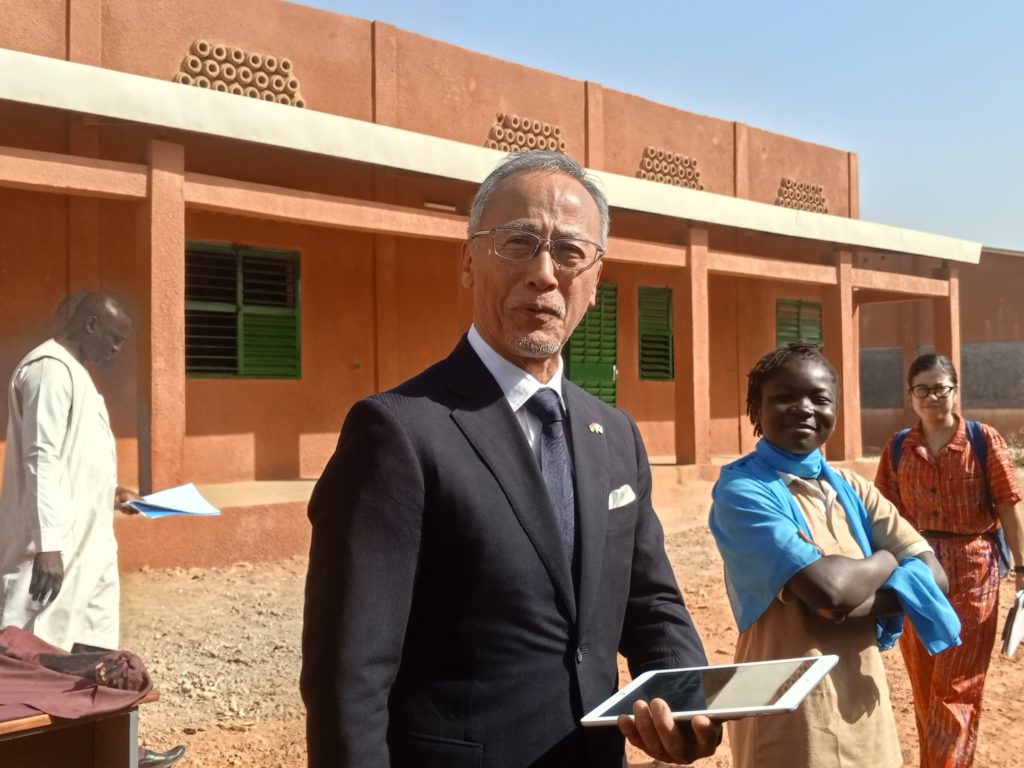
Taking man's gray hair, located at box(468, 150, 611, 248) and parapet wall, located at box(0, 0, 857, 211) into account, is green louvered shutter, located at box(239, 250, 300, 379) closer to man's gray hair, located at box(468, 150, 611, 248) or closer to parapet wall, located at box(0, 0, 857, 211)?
parapet wall, located at box(0, 0, 857, 211)

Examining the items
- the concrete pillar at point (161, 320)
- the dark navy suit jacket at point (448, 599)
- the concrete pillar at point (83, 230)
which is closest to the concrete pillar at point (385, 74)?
the concrete pillar at point (161, 320)

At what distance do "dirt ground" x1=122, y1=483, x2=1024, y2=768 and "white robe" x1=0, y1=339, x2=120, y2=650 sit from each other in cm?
91

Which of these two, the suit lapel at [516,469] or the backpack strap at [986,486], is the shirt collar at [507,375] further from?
the backpack strap at [986,486]

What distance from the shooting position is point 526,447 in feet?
5.00

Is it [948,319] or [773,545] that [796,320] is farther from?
[773,545]

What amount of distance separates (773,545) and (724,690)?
38.8 inches

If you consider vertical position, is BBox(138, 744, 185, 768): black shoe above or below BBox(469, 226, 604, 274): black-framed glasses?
below

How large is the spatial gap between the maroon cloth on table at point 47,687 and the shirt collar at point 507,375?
5.38 ft

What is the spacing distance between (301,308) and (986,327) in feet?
55.5

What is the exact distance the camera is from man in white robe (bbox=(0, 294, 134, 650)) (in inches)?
135

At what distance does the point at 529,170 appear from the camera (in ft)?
5.29

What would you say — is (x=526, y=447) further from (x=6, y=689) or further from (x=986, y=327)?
(x=986, y=327)

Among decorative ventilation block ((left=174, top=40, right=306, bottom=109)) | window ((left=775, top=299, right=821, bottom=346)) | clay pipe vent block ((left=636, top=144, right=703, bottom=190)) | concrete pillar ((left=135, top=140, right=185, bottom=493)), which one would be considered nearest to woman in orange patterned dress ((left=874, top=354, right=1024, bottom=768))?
concrete pillar ((left=135, top=140, right=185, bottom=493))

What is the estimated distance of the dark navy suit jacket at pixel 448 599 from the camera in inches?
53.7
